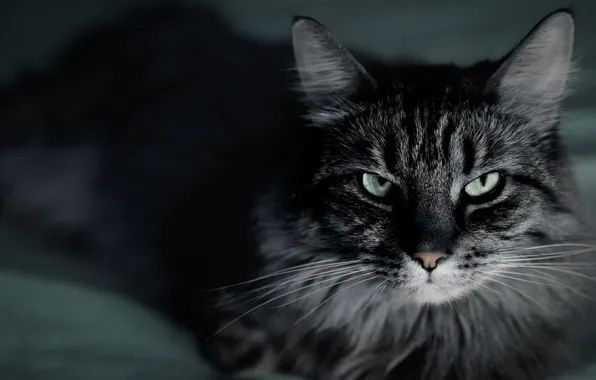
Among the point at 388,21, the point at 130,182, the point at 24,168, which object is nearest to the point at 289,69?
the point at 388,21

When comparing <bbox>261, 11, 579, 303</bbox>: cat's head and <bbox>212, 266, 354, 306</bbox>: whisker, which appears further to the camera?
<bbox>212, 266, 354, 306</bbox>: whisker

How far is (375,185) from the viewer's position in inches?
54.7

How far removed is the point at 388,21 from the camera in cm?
166

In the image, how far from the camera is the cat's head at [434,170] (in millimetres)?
1312

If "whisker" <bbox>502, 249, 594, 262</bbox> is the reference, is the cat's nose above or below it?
above

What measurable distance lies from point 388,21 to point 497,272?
61cm

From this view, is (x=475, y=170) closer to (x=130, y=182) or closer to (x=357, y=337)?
(x=357, y=337)

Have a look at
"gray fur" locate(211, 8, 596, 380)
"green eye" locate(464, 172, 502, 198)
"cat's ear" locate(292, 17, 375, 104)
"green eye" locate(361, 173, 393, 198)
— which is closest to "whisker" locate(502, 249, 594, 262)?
"gray fur" locate(211, 8, 596, 380)

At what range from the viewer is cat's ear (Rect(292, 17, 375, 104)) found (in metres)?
1.38

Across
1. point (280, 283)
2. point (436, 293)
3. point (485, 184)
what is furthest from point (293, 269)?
point (485, 184)

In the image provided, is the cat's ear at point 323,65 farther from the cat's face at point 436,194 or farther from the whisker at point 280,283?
the whisker at point 280,283

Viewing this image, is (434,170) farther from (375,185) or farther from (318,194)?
(318,194)

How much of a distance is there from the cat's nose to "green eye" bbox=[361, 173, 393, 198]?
152 mm

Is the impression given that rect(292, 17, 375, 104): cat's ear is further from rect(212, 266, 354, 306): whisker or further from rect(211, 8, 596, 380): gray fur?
rect(212, 266, 354, 306): whisker
